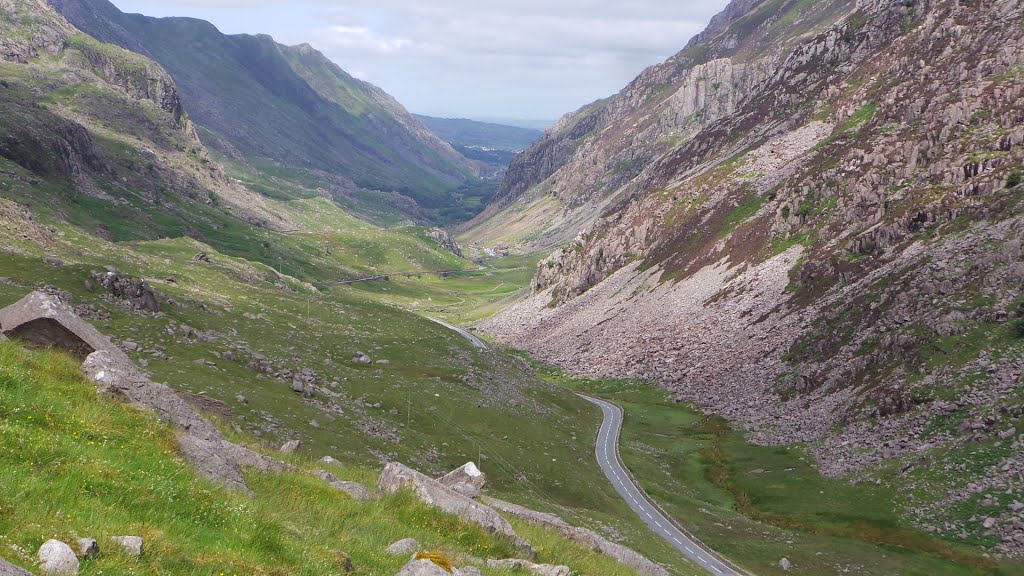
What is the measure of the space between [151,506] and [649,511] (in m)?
62.9

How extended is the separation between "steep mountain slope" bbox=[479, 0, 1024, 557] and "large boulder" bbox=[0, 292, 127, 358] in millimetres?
68711

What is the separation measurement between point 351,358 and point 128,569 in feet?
239

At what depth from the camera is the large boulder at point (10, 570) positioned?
849cm

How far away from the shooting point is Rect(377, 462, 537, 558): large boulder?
71.1 feet

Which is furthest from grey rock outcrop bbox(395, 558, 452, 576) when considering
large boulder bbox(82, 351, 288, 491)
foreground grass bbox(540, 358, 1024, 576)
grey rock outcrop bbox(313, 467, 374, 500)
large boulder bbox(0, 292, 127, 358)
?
foreground grass bbox(540, 358, 1024, 576)

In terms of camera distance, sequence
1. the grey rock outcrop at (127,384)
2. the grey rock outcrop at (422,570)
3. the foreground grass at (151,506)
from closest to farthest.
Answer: the foreground grass at (151,506) → the grey rock outcrop at (422,570) → the grey rock outcrop at (127,384)

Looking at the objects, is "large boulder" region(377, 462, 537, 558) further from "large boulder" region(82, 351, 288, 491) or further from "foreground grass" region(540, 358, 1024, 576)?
"foreground grass" region(540, 358, 1024, 576)

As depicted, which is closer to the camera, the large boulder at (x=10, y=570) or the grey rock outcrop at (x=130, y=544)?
the large boulder at (x=10, y=570)

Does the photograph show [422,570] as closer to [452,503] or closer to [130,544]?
[130,544]

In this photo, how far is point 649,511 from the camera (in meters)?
69.3

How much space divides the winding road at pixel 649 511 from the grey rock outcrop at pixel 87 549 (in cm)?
5340

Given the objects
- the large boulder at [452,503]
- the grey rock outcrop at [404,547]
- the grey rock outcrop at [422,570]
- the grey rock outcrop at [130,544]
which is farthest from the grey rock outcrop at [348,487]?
the grey rock outcrop at [130,544]

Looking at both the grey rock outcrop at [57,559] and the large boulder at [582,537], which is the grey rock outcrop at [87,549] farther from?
the large boulder at [582,537]

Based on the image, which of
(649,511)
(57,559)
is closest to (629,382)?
(649,511)
